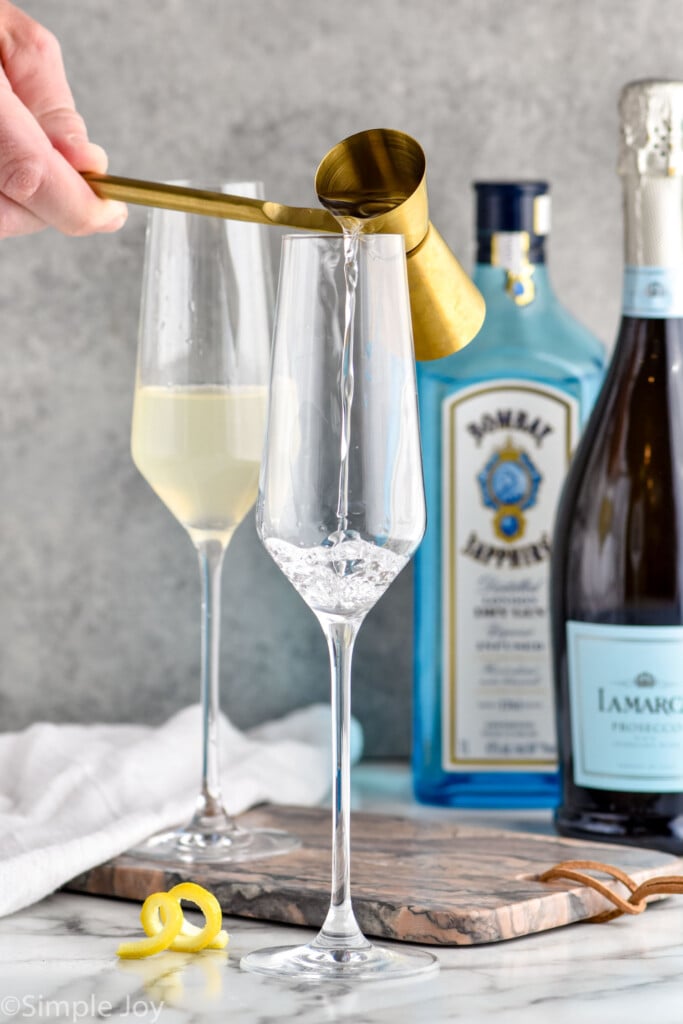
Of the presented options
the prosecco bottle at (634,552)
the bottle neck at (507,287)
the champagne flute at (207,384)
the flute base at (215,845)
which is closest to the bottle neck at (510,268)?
the bottle neck at (507,287)

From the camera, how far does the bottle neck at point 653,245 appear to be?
38.2 inches

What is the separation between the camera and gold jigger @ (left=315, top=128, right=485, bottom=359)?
2.40ft

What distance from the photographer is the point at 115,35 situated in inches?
50.4

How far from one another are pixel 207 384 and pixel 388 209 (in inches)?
9.6

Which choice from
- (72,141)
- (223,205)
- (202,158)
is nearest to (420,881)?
(223,205)

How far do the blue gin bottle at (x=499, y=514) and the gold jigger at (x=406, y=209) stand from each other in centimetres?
31

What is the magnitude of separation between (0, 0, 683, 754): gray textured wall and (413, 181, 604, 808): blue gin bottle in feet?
0.54

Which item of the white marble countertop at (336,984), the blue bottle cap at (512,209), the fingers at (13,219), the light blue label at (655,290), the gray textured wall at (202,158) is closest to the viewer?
the white marble countertop at (336,984)

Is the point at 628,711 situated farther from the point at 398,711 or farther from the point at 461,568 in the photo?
the point at 398,711

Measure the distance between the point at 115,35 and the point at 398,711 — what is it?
640 mm

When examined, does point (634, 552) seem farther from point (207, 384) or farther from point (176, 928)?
point (176, 928)

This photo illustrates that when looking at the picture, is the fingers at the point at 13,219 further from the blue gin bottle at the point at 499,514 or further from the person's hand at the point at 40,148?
the blue gin bottle at the point at 499,514

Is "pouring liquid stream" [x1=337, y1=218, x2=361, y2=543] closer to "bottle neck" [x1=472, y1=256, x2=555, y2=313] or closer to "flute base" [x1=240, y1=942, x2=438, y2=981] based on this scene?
"flute base" [x1=240, y1=942, x2=438, y2=981]

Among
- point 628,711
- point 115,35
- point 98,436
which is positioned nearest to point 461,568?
point 628,711
